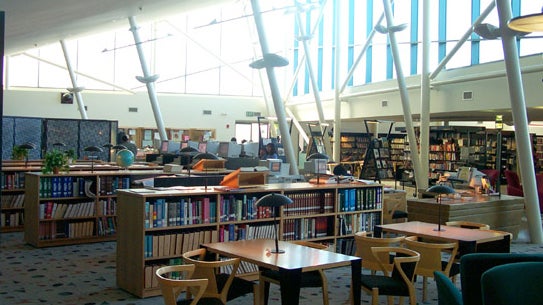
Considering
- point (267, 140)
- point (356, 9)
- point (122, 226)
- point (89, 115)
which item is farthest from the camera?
point (89, 115)

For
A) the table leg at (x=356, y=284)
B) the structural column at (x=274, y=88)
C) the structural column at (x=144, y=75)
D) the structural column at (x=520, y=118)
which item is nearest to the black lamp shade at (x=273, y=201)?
the table leg at (x=356, y=284)

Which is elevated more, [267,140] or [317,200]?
[267,140]

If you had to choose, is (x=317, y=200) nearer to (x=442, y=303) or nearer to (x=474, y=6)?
(x=442, y=303)

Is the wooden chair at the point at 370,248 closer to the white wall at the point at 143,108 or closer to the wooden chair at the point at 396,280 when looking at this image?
the wooden chair at the point at 396,280

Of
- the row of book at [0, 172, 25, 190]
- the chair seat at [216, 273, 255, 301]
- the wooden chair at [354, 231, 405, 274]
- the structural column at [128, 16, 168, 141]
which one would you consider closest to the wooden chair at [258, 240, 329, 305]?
the chair seat at [216, 273, 255, 301]

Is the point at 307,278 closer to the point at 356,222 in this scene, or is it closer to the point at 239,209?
the point at 239,209

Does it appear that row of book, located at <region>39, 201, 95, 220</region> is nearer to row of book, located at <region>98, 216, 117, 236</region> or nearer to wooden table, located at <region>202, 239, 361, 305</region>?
row of book, located at <region>98, 216, 117, 236</region>

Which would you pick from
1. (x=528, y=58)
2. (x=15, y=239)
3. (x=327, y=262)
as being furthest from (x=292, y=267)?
(x=528, y=58)

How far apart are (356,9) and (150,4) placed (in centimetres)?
957

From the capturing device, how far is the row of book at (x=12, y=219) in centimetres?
998

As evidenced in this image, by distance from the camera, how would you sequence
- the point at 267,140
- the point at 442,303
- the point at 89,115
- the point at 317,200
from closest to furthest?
1. the point at 442,303
2. the point at 317,200
3. the point at 267,140
4. the point at 89,115

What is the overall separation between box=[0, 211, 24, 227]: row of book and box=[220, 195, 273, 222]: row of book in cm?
523

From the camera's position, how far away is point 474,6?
16.2 metres

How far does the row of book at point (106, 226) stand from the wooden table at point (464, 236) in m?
4.81
